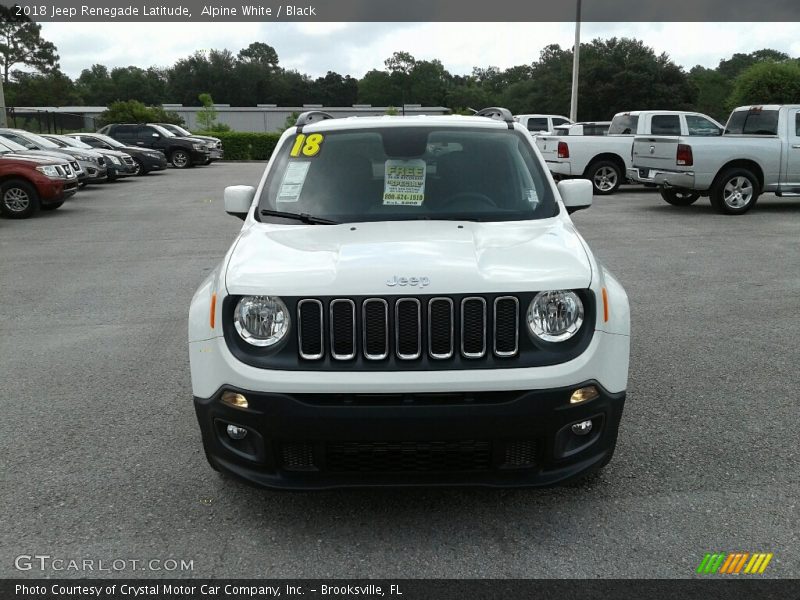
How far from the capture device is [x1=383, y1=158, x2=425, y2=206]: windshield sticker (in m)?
4.31

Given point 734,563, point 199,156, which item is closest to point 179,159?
point 199,156

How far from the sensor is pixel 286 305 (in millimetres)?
3244

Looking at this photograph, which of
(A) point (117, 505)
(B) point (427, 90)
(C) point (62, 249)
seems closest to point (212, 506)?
(A) point (117, 505)

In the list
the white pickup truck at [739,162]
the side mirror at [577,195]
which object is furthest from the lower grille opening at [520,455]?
the white pickup truck at [739,162]

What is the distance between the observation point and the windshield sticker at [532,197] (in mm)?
4316

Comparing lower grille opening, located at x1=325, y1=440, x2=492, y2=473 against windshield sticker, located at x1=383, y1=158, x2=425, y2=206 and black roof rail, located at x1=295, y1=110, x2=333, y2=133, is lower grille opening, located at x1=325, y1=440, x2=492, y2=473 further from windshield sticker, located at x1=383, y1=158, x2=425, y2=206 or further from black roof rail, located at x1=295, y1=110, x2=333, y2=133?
black roof rail, located at x1=295, y1=110, x2=333, y2=133

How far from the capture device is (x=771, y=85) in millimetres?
32031

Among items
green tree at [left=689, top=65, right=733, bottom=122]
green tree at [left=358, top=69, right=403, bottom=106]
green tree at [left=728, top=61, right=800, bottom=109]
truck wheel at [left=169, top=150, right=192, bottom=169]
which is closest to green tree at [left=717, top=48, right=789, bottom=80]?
green tree at [left=689, top=65, right=733, bottom=122]

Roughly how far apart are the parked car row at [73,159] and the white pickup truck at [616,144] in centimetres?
1060

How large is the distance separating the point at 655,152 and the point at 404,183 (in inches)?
459

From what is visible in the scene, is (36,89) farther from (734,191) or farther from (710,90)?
(734,191)

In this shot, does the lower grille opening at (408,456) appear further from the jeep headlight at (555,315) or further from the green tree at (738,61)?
the green tree at (738,61)

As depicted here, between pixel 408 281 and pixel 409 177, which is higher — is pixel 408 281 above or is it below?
below

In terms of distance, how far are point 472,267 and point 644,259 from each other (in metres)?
7.29
